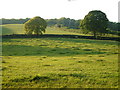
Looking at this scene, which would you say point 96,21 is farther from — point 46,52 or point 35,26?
point 46,52

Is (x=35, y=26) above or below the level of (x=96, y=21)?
below

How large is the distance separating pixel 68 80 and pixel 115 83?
139 inches

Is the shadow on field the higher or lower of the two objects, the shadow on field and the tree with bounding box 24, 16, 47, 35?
the lower

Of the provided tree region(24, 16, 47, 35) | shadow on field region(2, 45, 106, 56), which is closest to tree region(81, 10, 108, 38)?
tree region(24, 16, 47, 35)

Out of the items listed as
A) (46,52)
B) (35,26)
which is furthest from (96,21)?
(46,52)

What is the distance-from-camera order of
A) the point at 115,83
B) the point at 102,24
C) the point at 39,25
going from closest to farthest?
the point at 115,83 < the point at 102,24 < the point at 39,25

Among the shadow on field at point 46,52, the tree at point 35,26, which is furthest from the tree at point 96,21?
the shadow on field at point 46,52

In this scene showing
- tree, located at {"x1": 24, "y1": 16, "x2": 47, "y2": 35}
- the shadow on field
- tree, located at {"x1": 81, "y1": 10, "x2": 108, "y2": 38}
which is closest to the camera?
the shadow on field

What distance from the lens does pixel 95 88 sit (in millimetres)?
10773

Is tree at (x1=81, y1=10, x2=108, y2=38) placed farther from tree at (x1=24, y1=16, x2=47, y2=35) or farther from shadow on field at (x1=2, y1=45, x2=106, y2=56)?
shadow on field at (x1=2, y1=45, x2=106, y2=56)

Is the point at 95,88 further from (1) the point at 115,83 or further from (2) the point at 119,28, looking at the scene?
(2) the point at 119,28

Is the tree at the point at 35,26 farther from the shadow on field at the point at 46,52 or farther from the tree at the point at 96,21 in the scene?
the shadow on field at the point at 46,52

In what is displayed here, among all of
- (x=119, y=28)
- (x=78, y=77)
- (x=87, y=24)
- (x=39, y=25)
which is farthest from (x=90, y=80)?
(x=119, y=28)

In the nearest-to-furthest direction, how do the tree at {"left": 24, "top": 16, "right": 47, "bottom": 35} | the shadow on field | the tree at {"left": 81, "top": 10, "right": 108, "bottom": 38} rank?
the shadow on field
the tree at {"left": 81, "top": 10, "right": 108, "bottom": 38}
the tree at {"left": 24, "top": 16, "right": 47, "bottom": 35}
